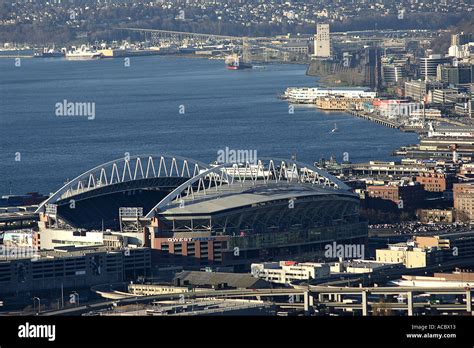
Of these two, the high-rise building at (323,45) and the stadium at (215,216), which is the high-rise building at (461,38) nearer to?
the high-rise building at (323,45)

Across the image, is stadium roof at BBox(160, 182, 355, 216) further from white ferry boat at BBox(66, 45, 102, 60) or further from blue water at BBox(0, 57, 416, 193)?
white ferry boat at BBox(66, 45, 102, 60)

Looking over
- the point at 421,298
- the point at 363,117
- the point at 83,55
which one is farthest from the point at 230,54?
the point at 421,298

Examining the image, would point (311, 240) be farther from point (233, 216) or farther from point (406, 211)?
point (406, 211)

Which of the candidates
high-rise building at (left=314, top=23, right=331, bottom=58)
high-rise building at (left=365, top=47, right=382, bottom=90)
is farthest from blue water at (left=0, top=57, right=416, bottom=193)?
high-rise building at (left=365, top=47, right=382, bottom=90)

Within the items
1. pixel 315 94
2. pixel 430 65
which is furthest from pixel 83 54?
pixel 315 94

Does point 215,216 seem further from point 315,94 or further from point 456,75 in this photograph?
point 456,75

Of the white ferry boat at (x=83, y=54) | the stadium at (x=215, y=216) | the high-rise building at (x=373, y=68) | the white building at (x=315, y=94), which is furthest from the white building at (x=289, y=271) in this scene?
the white ferry boat at (x=83, y=54)
